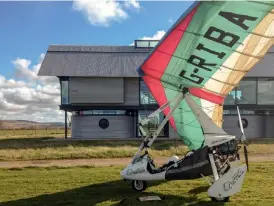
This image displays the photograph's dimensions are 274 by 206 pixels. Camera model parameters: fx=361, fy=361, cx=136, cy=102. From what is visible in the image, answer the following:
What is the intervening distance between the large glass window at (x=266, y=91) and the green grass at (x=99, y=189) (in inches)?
948

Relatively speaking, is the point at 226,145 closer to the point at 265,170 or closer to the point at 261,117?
the point at 265,170

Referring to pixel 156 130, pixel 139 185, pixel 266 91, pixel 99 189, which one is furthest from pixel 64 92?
pixel 156 130

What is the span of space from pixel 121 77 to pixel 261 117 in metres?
15.1

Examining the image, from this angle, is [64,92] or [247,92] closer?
[64,92]

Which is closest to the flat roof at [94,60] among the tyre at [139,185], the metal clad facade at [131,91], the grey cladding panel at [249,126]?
the metal clad facade at [131,91]

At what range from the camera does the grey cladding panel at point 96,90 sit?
117ft

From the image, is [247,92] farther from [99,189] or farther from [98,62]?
[99,189]

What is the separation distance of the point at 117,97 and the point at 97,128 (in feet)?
12.1

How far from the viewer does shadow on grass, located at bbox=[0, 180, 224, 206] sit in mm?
9289

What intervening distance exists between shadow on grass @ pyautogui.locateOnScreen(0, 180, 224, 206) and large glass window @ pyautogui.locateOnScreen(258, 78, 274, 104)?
28634 mm

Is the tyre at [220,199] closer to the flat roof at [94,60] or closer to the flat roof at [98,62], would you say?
the flat roof at [98,62]

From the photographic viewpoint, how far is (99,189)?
1110 cm

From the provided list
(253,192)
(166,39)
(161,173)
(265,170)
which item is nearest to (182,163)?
(161,173)

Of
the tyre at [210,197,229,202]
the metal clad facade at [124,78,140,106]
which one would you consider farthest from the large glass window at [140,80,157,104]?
the tyre at [210,197,229,202]
